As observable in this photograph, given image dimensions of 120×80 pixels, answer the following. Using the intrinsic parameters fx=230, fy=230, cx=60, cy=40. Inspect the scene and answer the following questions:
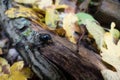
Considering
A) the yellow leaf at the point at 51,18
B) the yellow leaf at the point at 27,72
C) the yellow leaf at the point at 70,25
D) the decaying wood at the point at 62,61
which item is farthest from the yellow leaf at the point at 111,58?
the yellow leaf at the point at 27,72

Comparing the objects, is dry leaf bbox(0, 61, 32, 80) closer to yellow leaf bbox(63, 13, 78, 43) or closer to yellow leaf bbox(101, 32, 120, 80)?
yellow leaf bbox(63, 13, 78, 43)

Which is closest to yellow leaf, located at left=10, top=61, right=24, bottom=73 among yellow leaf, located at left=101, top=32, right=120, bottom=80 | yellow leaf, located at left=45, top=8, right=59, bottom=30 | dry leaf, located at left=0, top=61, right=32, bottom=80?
dry leaf, located at left=0, top=61, right=32, bottom=80

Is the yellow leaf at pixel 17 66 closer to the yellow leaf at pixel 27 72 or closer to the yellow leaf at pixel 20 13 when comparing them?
the yellow leaf at pixel 27 72

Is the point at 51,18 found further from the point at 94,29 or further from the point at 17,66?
the point at 17,66

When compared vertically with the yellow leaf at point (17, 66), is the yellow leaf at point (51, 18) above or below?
above

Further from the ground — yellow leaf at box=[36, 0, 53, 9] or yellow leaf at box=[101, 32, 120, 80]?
yellow leaf at box=[36, 0, 53, 9]

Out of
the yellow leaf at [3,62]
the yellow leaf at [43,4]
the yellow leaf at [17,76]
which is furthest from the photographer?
the yellow leaf at [43,4]

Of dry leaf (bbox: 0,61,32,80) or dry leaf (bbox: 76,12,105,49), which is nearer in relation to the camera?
dry leaf (bbox: 0,61,32,80)

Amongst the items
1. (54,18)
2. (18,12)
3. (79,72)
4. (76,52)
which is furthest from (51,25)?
(79,72)
